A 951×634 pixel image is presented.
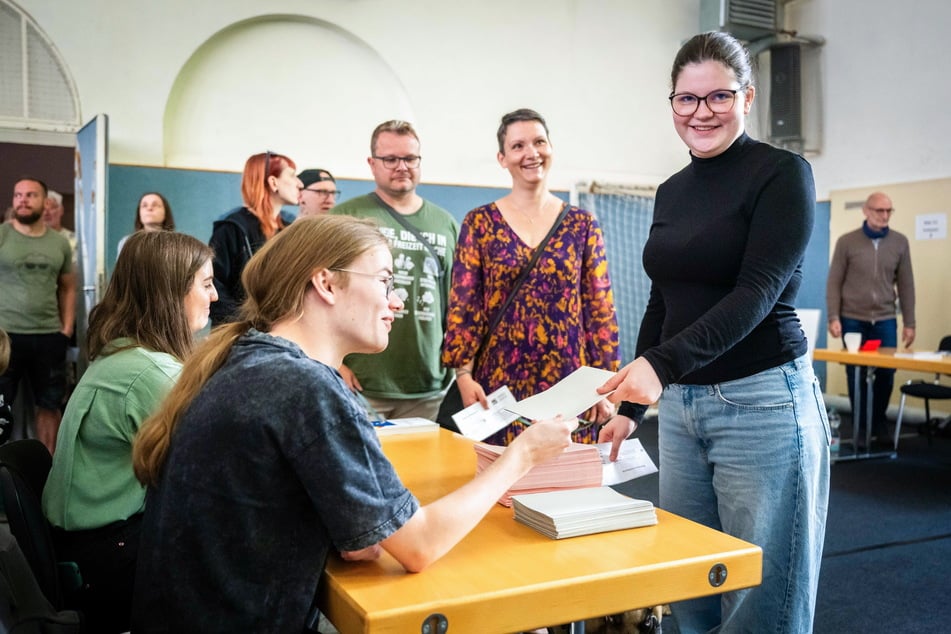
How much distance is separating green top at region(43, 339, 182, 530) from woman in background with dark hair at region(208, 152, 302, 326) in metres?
0.92

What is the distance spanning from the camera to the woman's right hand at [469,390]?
2436 mm

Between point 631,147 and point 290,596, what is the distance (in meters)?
6.80

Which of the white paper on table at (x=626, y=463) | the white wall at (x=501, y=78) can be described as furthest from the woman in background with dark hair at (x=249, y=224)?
the white wall at (x=501, y=78)

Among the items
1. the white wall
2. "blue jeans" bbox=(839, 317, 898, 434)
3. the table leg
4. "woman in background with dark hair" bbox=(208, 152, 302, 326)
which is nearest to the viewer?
"woman in background with dark hair" bbox=(208, 152, 302, 326)

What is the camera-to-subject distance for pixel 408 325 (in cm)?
305

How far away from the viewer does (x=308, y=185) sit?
4.02m

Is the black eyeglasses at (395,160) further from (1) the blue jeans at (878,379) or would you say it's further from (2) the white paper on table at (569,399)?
(1) the blue jeans at (878,379)

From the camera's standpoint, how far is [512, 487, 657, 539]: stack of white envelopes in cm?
137

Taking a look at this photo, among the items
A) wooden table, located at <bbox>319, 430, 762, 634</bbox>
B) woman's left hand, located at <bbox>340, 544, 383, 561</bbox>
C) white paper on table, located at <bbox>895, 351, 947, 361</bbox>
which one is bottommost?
wooden table, located at <bbox>319, 430, 762, 634</bbox>

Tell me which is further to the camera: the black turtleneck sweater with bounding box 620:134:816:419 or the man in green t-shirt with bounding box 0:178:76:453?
the man in green t-shirt with bounding box 0:178:76:453

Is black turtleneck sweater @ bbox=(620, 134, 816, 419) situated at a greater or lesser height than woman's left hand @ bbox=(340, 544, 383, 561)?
greater

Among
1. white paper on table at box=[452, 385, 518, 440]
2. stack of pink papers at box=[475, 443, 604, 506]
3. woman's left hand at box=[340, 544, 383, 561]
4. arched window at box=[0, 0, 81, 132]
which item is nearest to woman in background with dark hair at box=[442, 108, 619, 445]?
white paper on table at box=[452, 385, 518, 440]

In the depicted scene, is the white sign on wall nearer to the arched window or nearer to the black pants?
the arched window

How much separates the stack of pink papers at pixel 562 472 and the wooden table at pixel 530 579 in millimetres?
121
